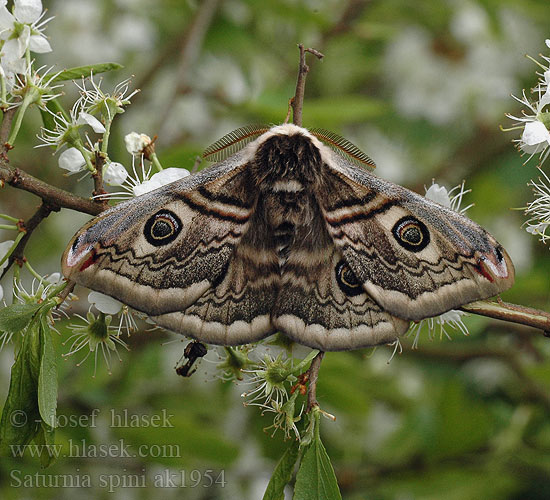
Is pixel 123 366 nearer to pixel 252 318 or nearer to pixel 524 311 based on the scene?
pixel 252 318

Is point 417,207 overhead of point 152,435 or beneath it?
overhead

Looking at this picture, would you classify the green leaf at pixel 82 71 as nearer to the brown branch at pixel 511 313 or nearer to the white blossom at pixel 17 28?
the white blossom at pixel 17 28

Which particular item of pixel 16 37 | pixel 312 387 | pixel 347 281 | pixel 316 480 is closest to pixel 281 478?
pixel 316 480

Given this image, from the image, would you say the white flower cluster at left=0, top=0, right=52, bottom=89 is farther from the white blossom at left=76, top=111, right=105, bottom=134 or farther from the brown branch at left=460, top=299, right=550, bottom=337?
the brown branch at left=460, top=299, right=550, bottom=337

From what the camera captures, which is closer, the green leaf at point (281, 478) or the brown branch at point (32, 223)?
the green leaf at point (281, 478)

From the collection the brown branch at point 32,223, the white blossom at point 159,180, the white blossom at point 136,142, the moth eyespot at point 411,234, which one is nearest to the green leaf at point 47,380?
the brown branch at point 32,223

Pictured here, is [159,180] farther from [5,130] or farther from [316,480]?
[316,480]

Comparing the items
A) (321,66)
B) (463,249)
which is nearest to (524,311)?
(463,249)

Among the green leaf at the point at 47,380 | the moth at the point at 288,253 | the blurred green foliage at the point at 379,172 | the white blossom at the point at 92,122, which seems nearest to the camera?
the green leaf at the point at 47,380
